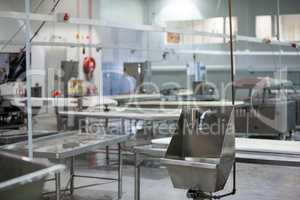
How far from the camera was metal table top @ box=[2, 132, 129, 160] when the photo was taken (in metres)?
3.22

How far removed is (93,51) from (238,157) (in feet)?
28.9

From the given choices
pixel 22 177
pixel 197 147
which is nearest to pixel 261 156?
pixel 197 147

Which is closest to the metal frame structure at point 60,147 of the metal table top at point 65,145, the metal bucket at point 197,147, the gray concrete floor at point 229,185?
the metal table top at point 65,145

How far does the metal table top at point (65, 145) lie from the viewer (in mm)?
3221

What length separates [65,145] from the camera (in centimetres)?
358

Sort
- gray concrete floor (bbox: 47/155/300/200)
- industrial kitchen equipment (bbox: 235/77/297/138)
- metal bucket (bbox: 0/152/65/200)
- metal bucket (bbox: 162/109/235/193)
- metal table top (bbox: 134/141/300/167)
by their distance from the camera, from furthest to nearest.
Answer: industrial kitchen equipment (bbox: 235/77/297/138)
gray concrete floor (bbox: 47/155/300/200)
metal table top (bbox: 134/141/300/167)
metal bucket (bbox: 162/109/235/193)
metal bucket (bbox: 0/152/65/200)

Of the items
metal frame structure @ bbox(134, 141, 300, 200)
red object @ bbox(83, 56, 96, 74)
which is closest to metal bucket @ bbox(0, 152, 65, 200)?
metal frame structure @ bbox(134, 141, 300, 200)

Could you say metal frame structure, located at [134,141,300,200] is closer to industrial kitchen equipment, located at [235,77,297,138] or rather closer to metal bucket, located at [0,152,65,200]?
metal bucket, located at [0,152,65,200]

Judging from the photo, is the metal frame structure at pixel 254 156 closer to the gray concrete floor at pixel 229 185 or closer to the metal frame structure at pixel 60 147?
the metal frame structure at pixel 60 147

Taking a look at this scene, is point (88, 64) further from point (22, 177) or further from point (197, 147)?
point (22, 177)

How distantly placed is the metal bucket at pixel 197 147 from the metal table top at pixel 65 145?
883 millimetres

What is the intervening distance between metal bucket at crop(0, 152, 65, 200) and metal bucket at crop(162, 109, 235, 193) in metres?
1.02

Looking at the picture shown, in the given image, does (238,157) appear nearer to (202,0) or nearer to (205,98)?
(205,98)

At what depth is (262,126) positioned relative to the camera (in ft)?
24.0
